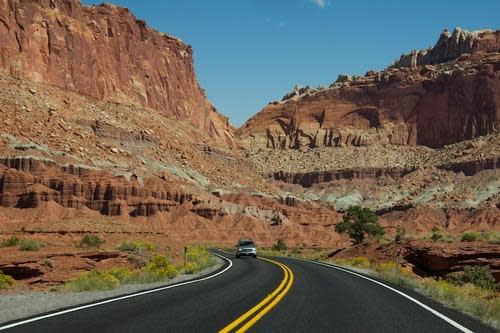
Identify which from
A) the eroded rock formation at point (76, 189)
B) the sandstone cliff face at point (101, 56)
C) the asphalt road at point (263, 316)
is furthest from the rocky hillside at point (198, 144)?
the asphalt road at point (263, 316)

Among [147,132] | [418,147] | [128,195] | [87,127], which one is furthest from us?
[418,147]

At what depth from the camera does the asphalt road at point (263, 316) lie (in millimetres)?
10414

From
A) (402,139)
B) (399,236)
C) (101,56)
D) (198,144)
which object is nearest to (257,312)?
(399,236)

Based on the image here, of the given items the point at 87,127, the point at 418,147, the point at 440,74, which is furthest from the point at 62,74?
the point at 440,74

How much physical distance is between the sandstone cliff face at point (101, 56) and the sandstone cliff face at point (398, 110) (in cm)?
3310

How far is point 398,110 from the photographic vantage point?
171125mm

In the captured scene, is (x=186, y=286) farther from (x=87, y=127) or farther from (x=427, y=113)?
(x=427, y=113)

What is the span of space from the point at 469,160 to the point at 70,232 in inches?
3736

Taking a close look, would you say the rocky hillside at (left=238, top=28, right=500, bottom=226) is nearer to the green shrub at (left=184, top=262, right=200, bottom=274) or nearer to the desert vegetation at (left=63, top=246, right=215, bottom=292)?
the green shrub at (left=184, top=262, right=200, bottom=274)

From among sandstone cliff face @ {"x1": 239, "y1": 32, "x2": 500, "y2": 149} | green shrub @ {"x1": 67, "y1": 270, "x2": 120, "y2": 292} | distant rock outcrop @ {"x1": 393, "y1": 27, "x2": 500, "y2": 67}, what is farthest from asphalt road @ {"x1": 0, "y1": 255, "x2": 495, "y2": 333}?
distant rock outcrop @ {"x1": 393, "y1": 27, "x2": 500, "y2": 67}

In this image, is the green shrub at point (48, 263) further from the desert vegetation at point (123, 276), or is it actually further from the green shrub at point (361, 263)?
the green shrub at point (361, 263)

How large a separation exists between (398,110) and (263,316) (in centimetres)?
16602

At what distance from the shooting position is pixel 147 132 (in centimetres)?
10694

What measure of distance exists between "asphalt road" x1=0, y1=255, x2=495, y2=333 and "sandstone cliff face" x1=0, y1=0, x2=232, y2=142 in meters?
94.3
